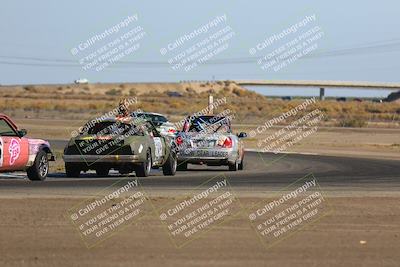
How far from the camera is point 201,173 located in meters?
22.4

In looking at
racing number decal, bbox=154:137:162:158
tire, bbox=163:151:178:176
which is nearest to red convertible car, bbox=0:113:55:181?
racing number decal, bbox=154:137:162:158

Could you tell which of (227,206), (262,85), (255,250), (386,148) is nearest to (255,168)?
(227,206)

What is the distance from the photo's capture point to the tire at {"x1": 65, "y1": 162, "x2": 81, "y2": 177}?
19.8m

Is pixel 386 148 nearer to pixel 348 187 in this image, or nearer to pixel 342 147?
pixel 342 147

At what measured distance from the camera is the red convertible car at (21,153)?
17156 mm

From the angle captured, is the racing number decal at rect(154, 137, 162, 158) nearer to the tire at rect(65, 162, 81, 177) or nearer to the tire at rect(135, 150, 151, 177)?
the tire at rect(135, 150, 151, 177)

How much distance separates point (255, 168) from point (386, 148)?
1871 cm

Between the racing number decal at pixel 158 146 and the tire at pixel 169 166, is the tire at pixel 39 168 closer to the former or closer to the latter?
the racing number decal at pixel 158 146

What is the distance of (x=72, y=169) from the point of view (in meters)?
20.0

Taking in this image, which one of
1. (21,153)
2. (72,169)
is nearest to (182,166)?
(72,169)

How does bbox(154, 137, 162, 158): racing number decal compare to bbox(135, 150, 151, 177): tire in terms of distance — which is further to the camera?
bbox(154, 137, 162, 158): racing number decal

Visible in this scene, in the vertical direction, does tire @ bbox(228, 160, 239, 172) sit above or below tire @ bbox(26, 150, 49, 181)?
below

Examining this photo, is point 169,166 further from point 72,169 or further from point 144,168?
point 72,169

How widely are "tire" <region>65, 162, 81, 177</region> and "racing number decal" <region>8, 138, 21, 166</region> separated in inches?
89.9
